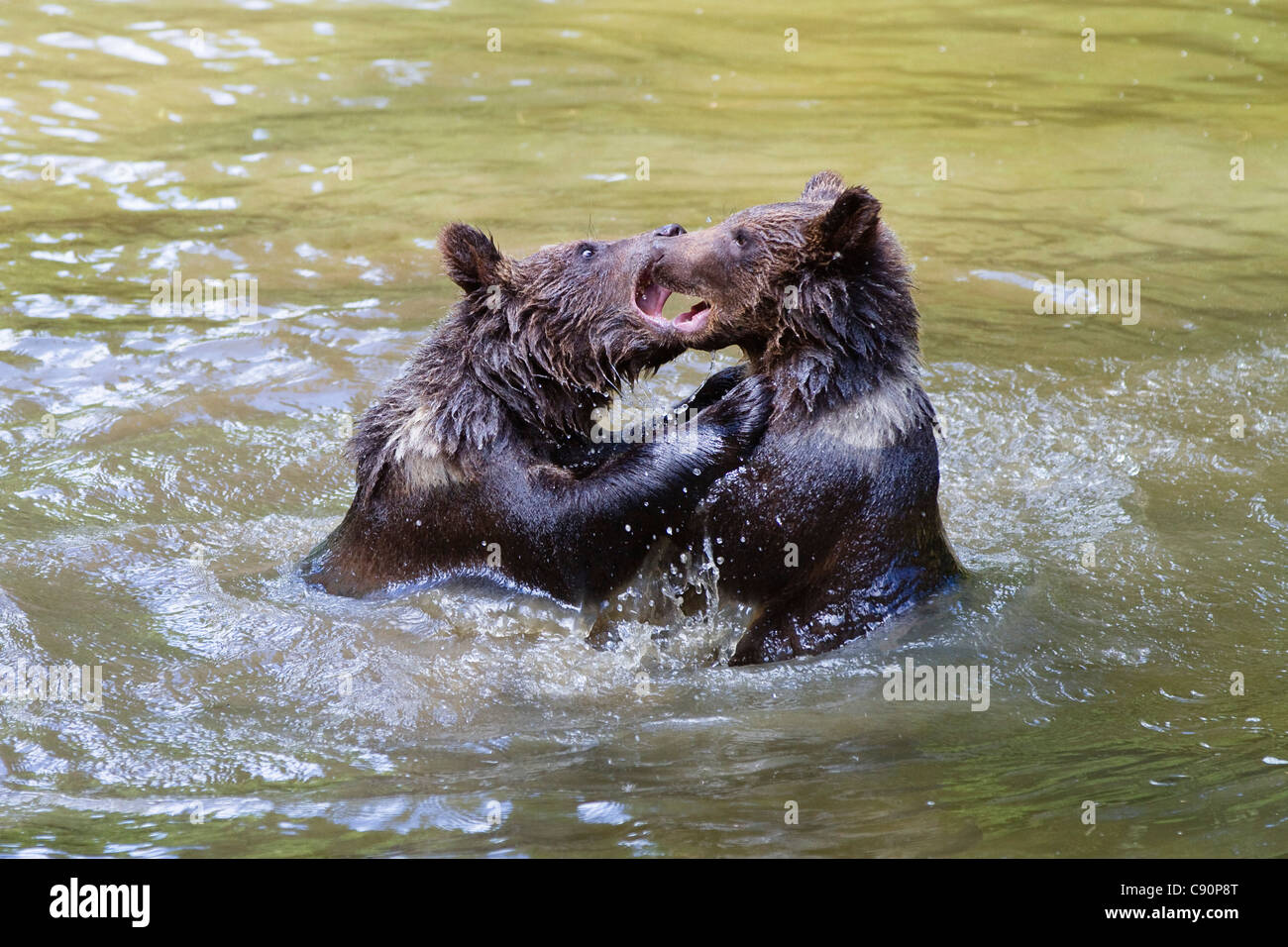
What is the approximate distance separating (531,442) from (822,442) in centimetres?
164

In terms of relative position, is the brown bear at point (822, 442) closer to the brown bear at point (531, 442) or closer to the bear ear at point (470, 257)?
the brown bear at point (531, 442)

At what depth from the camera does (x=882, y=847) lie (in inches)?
205

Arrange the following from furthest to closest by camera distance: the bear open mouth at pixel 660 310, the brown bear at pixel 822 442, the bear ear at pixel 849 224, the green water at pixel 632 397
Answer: the bear open mouth at pixel 660 310
the brown bear at pixel 822 442
the bear ear at pixel 849 224
the green water at pixel 632 397

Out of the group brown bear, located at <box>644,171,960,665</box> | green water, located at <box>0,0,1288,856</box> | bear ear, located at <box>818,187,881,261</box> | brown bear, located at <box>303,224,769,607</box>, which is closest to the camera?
green water, located at <box>0,0,1288,856</box>

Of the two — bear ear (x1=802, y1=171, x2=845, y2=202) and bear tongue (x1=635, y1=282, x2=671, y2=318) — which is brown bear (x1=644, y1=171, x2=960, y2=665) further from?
bear tongue (x1=635, y1=282, x2=671, y2=318)

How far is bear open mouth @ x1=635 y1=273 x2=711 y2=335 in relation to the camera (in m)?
7.65

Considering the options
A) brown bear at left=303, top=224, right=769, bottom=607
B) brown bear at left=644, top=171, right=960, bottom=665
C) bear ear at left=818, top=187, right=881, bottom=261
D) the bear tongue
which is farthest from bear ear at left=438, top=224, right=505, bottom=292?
bear ear at left=818, top=187, right=881, bottom=261

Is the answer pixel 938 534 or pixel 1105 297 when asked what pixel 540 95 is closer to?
pixel 1105 297

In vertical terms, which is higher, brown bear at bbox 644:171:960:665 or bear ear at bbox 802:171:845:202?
bear ear at bbox 802:171:845:202

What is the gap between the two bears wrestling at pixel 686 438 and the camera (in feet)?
23.3

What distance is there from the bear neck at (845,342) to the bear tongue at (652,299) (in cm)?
101

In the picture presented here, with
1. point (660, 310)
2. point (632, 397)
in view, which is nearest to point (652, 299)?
point (660, 310)

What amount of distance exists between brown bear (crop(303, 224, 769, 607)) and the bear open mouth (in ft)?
0.07

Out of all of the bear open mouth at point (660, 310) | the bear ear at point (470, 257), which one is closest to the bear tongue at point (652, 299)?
the bear open mouth at point (660, 310)
